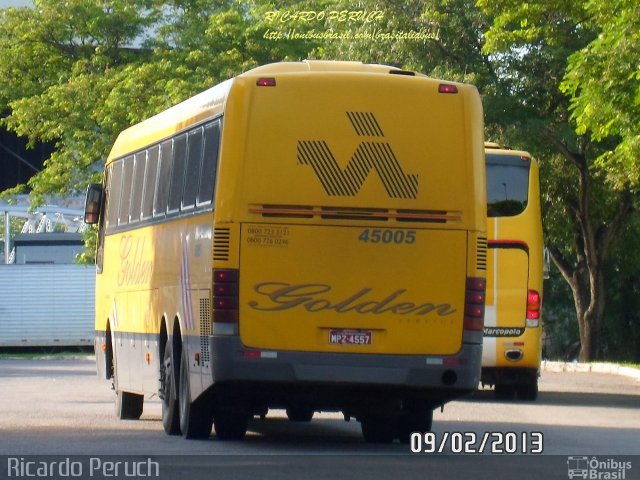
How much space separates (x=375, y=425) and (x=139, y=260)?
3309mm

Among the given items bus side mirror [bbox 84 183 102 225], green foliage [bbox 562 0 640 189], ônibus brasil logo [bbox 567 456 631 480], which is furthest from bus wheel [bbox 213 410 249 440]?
green foliage [bbox 562 0 640 189]

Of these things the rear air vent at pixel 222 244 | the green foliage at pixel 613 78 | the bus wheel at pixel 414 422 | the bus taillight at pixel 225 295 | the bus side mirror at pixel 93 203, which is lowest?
the bus wheel at pixel 414 422

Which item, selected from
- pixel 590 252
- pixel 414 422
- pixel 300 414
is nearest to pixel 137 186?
pixel 300 414

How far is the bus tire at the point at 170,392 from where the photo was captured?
15.2m

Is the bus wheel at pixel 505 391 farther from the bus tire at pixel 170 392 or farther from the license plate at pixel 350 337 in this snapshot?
the license plate at pixel 350 337

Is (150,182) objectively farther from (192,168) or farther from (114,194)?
(114,194)

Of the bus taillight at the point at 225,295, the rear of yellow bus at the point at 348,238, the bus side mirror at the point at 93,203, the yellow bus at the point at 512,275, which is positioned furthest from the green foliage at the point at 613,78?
the bus taillight at the point at 225,295

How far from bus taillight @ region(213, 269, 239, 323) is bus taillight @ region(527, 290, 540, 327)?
28.8 feet

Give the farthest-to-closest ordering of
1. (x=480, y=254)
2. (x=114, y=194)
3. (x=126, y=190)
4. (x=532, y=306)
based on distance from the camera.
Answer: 1. (x=532, y=306)
2. (x=114, y=194)
3. (x=126, y=190)
4. (x=480, y=254)

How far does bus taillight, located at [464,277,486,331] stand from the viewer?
13781 mm

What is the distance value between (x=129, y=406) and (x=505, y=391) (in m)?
6.70

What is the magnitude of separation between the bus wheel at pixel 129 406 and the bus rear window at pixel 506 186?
19.0ft

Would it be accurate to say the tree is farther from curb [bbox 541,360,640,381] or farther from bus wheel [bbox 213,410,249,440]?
bus wheel [bbox 213,410,249,440]

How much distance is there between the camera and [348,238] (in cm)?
1360
